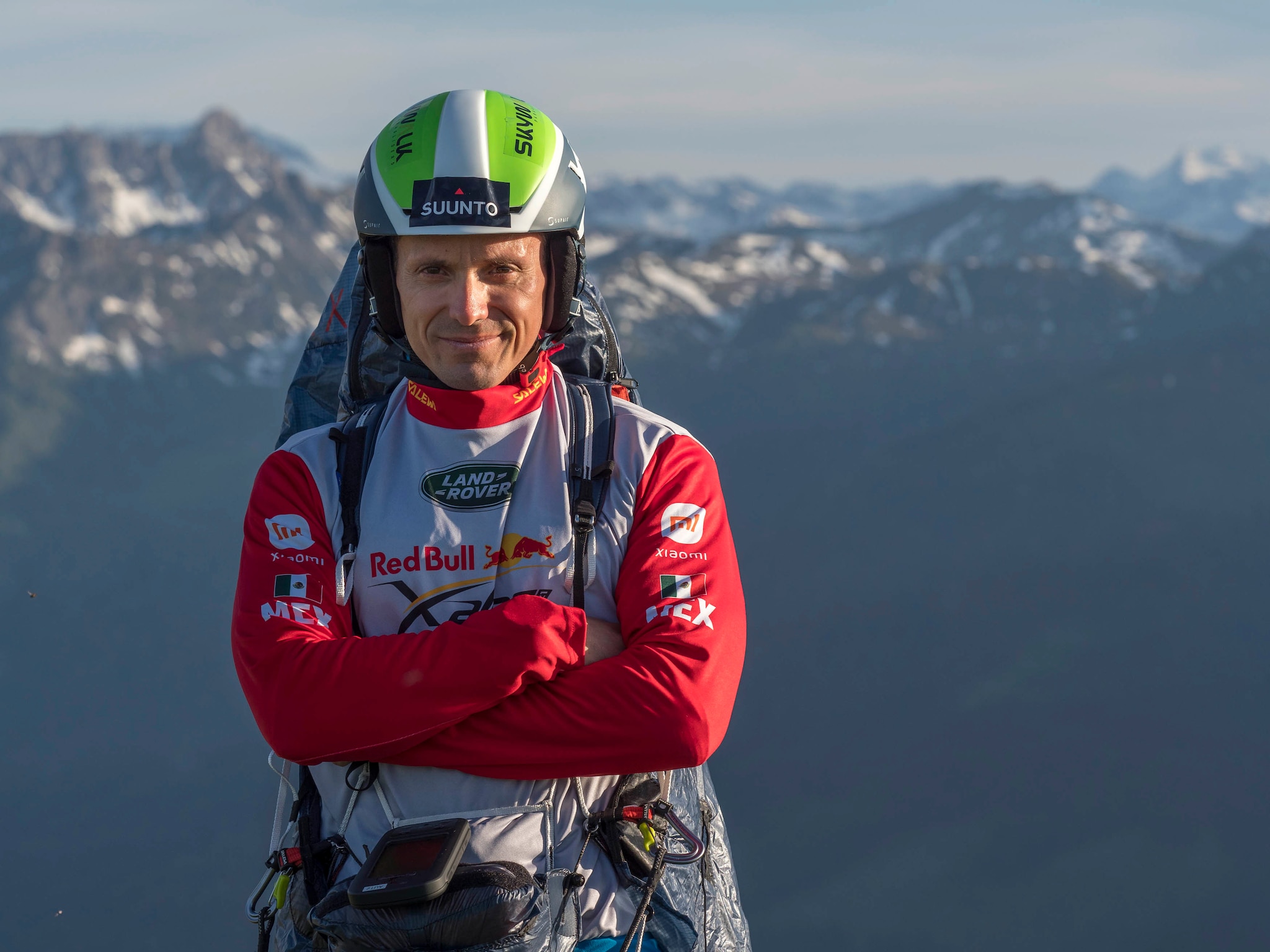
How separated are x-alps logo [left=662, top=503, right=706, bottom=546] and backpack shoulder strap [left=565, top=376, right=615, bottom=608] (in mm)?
271

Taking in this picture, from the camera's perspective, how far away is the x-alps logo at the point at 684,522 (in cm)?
463

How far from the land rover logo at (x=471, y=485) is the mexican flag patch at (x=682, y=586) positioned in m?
0.74

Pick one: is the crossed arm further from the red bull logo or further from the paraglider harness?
the red bull logo

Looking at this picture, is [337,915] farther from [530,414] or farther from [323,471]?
[530,414]

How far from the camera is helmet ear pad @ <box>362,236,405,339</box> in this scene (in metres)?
5.04

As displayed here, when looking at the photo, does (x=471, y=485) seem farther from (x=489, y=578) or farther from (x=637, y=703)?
(x=637, y=703)

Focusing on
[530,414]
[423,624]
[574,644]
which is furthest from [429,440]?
[574,644]

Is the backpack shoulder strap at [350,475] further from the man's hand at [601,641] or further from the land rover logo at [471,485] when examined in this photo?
the man's hand at [601,641]

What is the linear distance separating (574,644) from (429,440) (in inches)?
45.3

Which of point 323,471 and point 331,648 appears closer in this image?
point 331,648

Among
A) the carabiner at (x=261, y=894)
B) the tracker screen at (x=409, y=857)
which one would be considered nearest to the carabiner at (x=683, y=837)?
the tracker screen at (x=409, y=857)

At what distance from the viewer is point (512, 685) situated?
4215mm

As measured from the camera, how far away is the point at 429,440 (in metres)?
4.91

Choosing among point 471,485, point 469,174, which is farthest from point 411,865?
point 469,174
